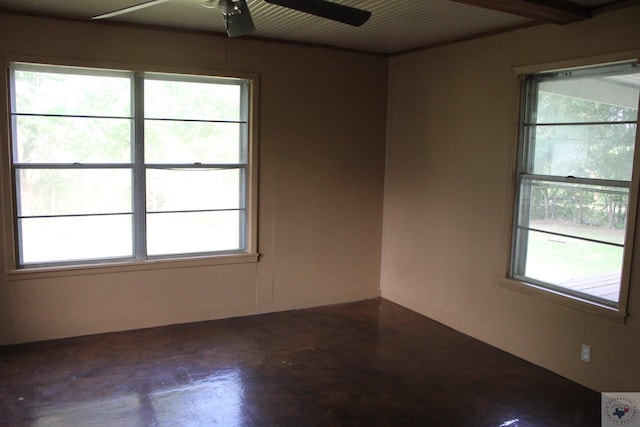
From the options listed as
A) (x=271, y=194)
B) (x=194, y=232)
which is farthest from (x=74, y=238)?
(x=271, y=194)

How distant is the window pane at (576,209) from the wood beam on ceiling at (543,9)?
117 cm

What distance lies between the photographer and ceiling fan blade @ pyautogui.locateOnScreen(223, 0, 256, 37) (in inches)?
121

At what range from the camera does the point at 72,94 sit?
438 cm

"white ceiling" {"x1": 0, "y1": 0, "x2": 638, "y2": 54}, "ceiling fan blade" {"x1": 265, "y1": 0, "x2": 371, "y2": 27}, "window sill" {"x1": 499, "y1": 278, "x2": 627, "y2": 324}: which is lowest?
"window sill" {"x1": 499, "y1": 278, "x2": 627, "y2": 324}

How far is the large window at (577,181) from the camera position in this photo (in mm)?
3586

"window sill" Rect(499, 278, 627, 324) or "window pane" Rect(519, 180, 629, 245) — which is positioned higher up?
"window pane" Rect(519, 180, 629, 245)

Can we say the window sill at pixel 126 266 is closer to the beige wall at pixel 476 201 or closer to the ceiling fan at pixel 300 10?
the beige wall at pixel 476 201

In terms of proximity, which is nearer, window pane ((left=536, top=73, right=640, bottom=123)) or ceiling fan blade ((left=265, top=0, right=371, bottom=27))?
ceiling fan blade ((left=265, top=0, right=371, bottom=27))

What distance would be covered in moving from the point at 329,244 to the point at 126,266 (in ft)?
6.54

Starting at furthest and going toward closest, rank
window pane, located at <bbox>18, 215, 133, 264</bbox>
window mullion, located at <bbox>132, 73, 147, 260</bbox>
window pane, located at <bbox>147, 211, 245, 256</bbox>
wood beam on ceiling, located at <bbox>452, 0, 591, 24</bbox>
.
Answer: window pane, located at <bbox>147, 211, 245, 256</bbox> < window mullion, located at <bbox>132, 73, 147, 260</bbox> < window pane, located at <bbox>18, 215, 133, 264</bbox> < wood beam on ceiling, located at <bbox>452, 0, 591, 24</bbox>

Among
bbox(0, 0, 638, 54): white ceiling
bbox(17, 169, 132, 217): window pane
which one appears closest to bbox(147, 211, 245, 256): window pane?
bbox(17, 169, 132, 217): window pane

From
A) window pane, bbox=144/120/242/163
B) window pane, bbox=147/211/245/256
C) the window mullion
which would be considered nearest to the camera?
the window mullion

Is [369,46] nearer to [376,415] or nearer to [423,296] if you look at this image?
[423,296]

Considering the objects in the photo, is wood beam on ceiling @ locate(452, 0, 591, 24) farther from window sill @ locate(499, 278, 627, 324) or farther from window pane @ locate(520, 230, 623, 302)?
window sill @ locate(499, 278, 627, 324)
